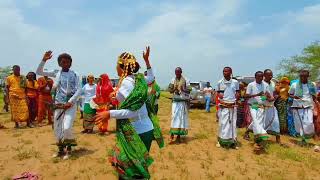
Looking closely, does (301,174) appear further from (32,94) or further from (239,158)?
(32,94)

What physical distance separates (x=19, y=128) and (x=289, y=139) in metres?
8.56

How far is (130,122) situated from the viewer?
15.2 feet

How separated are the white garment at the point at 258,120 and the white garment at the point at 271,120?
1.96 ft

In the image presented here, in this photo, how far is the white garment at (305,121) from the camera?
1004 cm

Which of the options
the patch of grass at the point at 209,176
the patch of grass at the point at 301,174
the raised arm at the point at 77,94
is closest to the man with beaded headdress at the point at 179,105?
the raised arm at the point at 77,94

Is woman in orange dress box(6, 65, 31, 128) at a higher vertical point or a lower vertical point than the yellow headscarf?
lower

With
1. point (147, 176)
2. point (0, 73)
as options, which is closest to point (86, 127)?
point (147, 176)

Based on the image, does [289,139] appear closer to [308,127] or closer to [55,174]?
[308,127]

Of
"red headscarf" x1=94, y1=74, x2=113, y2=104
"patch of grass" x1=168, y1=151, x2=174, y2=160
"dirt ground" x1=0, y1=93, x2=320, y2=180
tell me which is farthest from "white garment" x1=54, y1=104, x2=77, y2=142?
"red headscarf" x1=94, y1=74, x2=113, y2=104

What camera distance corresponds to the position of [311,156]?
9.19 metres

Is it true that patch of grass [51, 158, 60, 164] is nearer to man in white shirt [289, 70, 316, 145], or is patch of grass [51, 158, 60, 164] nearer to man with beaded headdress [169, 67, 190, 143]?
man with beaded headdress [169, 67, 190, 143]

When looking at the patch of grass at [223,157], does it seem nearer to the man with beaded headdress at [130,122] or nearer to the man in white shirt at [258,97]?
the man in white shirt at [258,97]

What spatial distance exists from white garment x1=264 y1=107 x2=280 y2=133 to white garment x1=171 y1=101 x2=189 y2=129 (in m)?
2.29

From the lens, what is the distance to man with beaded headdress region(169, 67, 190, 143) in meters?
10.0
